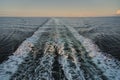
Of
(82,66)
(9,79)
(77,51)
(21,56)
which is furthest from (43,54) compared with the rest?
(9,79)

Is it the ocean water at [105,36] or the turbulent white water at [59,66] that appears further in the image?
the ocean water at [105,36]

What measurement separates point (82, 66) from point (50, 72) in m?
1.37

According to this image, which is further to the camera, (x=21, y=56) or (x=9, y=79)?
(x=21, y=56)

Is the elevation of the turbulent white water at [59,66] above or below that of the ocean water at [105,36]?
above

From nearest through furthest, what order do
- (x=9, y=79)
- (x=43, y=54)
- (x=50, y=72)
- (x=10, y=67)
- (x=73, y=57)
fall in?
(x=9, y=79)
(x=50, y=72)
(x=10, y=67)
(x=73, y=57)
(x=43, y=54)

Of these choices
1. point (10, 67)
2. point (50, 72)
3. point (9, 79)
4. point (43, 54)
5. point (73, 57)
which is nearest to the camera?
point (9, 79)

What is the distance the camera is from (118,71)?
715cm

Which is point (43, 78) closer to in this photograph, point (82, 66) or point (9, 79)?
point (9, 79)

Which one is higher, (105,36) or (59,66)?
(59,66)

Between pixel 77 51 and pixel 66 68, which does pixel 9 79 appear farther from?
pixel 77 51

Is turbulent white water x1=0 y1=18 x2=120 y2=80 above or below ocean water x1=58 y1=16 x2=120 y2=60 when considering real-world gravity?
above

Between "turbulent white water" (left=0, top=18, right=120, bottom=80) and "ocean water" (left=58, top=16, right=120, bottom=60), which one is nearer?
"turbulent white water" (left=0, top=18, right=120, bottom=80)

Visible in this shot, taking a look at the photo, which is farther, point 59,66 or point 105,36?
point 105,36

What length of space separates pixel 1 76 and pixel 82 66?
3057 millimetres
